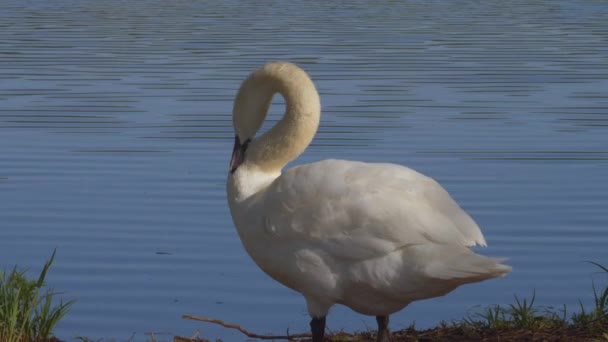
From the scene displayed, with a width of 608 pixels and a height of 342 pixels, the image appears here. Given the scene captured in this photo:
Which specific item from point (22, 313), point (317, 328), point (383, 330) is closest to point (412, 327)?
point (383, 330)

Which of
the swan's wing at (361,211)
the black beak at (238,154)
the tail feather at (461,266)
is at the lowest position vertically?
the tail feather at (461,266)

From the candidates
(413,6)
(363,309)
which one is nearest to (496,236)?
(363,309)

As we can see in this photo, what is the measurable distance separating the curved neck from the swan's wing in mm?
460

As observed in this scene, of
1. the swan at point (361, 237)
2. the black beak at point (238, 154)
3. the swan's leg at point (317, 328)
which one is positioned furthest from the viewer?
the black beak at point (238, 154)

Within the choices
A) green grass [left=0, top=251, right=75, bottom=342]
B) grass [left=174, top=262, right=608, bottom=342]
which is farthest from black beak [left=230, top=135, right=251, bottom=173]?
green grass [left=0, top=251, right=75, bottom=342]

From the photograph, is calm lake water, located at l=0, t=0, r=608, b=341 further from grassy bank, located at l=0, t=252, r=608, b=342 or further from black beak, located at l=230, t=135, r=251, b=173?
black beak, located at l=230, t=135, r=251, b=173

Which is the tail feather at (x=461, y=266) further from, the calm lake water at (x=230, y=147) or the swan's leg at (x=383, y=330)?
the calm lake water at (x=230, y=147)

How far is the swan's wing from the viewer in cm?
650

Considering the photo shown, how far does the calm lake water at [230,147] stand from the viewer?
9758 mm

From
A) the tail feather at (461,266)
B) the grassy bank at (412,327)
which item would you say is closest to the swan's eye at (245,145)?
the grassy bank at (412,327)

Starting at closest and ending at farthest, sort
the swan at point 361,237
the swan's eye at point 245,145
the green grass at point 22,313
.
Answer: the swan at point 361,237, the green grass at point 22,313, the swan's eye at point 245,145

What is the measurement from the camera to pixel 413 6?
37.8 metres

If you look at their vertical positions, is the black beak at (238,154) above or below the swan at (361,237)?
above

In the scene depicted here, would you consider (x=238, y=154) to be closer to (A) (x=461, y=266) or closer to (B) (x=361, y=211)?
(B) (x=361, y=211)
